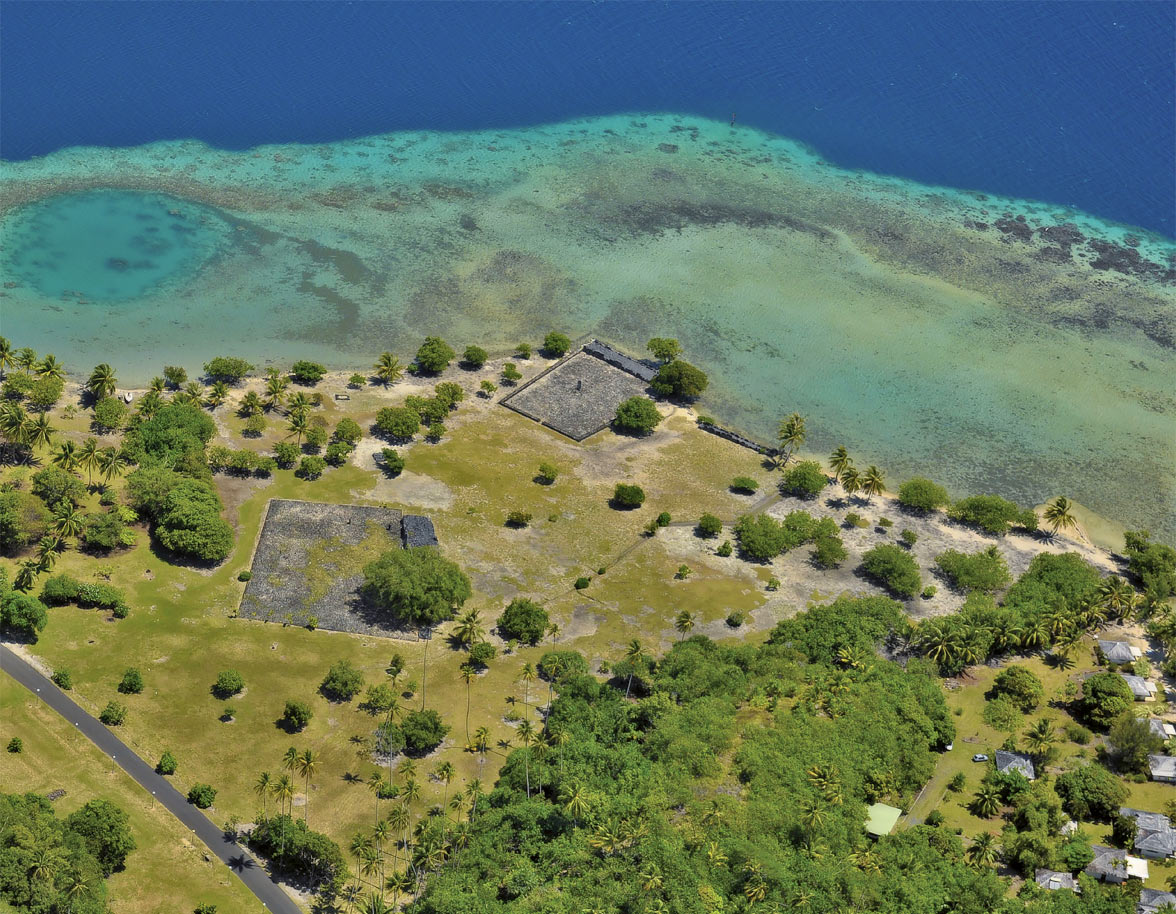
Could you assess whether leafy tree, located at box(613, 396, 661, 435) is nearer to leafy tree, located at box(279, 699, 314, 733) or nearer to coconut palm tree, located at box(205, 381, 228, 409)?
coconut palm tree, located at box(205, 381, 228, 409)

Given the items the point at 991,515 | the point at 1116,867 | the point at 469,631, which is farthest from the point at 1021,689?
the point at 469,631

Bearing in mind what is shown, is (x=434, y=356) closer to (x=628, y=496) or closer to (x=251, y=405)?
(x=251, y=405)

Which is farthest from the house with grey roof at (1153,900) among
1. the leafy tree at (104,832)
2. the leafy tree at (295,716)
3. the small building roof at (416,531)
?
the leafy tree at (104,832)

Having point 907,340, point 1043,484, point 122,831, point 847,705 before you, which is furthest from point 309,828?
point 907,340

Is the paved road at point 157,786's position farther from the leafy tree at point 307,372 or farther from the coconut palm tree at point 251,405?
→ the leafy tree at point 307,372

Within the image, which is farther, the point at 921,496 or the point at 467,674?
the point at 921,496
